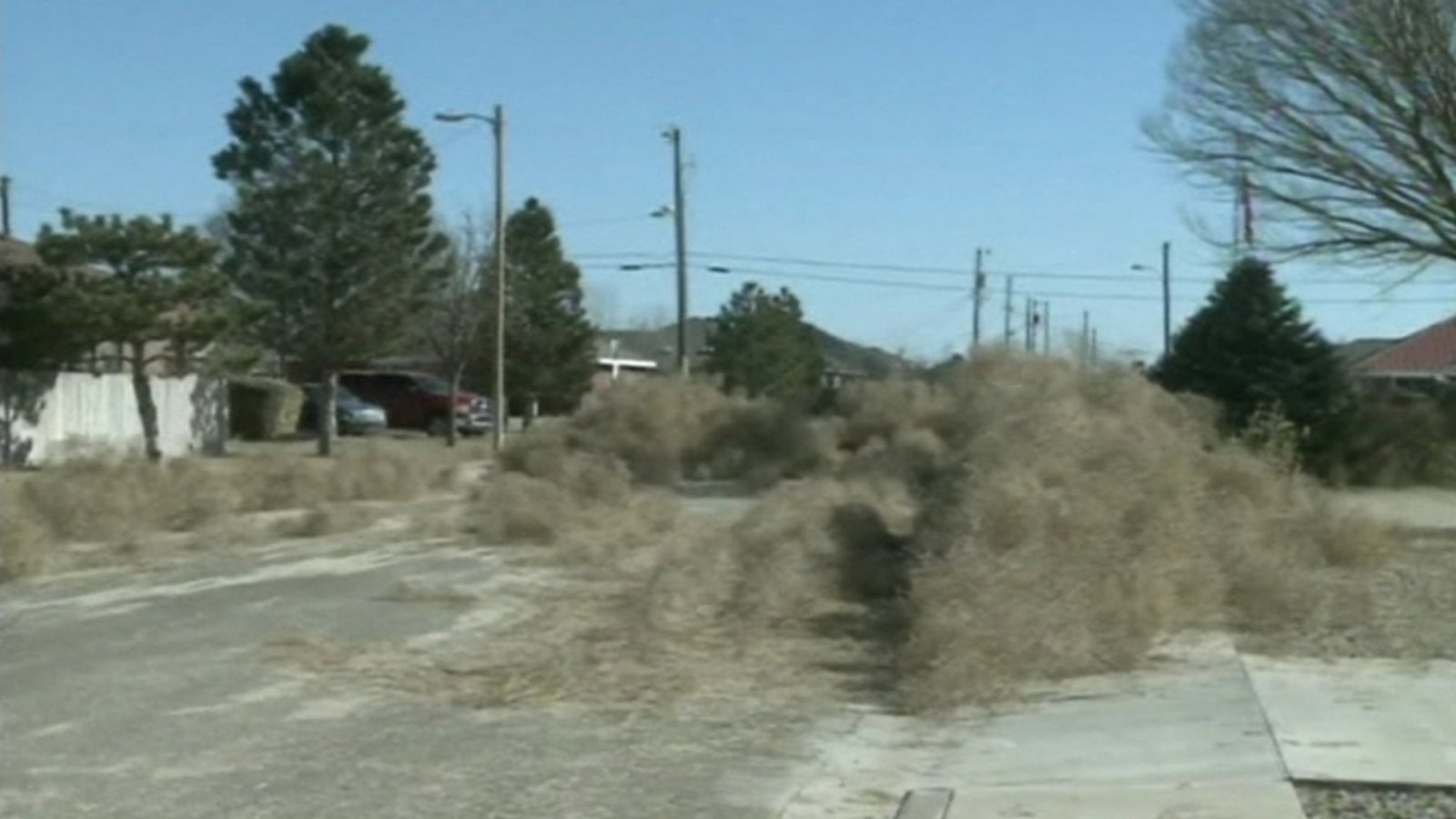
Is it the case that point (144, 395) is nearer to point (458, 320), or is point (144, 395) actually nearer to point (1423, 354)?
point (458, 320)

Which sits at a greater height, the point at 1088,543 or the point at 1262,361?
the point at 1262,361

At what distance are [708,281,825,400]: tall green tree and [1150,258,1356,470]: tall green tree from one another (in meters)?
12.9

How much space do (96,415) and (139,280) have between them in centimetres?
392

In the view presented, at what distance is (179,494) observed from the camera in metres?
27.1

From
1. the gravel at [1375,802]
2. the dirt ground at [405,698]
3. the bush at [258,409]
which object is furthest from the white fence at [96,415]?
the gravel at [1375,802]

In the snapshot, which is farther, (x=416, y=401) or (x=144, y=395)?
(x=416, y=401)

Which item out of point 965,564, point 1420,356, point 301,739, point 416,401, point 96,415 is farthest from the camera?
point 1420,356

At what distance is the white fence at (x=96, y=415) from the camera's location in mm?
40594

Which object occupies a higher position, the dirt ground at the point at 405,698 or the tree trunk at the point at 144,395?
the tree trunk at the point at 144,395

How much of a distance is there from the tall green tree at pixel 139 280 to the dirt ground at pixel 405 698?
20490mm

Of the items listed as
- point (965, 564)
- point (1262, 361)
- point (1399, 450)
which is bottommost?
point (965, 564)

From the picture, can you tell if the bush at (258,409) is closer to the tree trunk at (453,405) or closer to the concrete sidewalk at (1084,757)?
the tree trunk at (453,405)

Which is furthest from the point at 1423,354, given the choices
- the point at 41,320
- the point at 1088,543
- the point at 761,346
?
the point at 1088,543

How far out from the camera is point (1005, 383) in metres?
23.9
